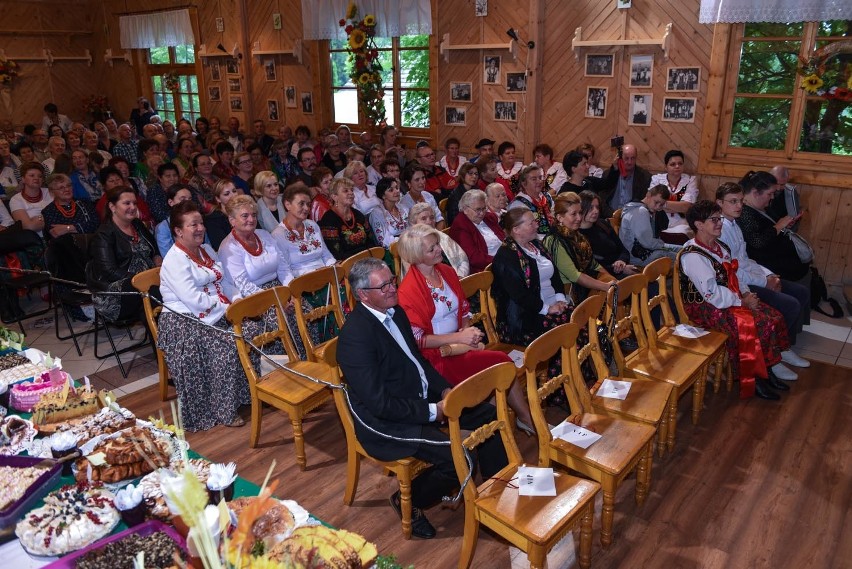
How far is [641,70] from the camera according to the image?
7504 mm

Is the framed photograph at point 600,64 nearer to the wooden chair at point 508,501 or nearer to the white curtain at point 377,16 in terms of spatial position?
the white curtain at point 377,16

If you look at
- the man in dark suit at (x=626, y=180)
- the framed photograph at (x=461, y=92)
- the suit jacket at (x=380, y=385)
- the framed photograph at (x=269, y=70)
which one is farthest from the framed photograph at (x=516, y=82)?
the suit jacket at (x=380, y=385)

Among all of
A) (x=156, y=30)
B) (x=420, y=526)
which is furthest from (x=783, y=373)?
(x=156, y=30)

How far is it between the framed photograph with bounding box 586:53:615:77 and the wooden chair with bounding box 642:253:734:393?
4.16 metres

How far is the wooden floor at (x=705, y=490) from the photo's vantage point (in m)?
3.03

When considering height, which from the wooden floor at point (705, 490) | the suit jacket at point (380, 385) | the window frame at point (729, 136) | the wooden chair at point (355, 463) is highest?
the window frame at point (729, 136)

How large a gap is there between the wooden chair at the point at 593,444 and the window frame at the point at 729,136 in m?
4.82

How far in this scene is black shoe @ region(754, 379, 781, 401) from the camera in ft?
14.5

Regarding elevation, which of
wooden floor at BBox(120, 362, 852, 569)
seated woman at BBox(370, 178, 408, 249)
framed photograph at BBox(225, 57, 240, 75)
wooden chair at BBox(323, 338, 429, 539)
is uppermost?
framed photograph at BBox(225, 57, 240, 75)

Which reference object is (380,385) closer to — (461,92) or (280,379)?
(280,379)

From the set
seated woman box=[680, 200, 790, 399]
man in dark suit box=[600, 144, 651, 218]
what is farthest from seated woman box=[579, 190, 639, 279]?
man in dark suit box=[600, 144, 651, 218]

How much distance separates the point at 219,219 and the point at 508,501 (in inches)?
152

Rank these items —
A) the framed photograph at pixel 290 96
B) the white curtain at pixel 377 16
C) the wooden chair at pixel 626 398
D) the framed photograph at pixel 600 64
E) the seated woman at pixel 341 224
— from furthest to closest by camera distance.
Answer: the framed photograph at pixel 290 96 → the white curtain at pixel 377 16 → the framed photograph at pixel 600 64 → the seated woman at pixel 341 224 → the wooden chair at pixel 626 398

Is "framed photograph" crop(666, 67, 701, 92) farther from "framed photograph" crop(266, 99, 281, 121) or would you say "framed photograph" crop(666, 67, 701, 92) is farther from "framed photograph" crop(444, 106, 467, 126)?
"framed photograph" crop(266, 99, 281, 121)
